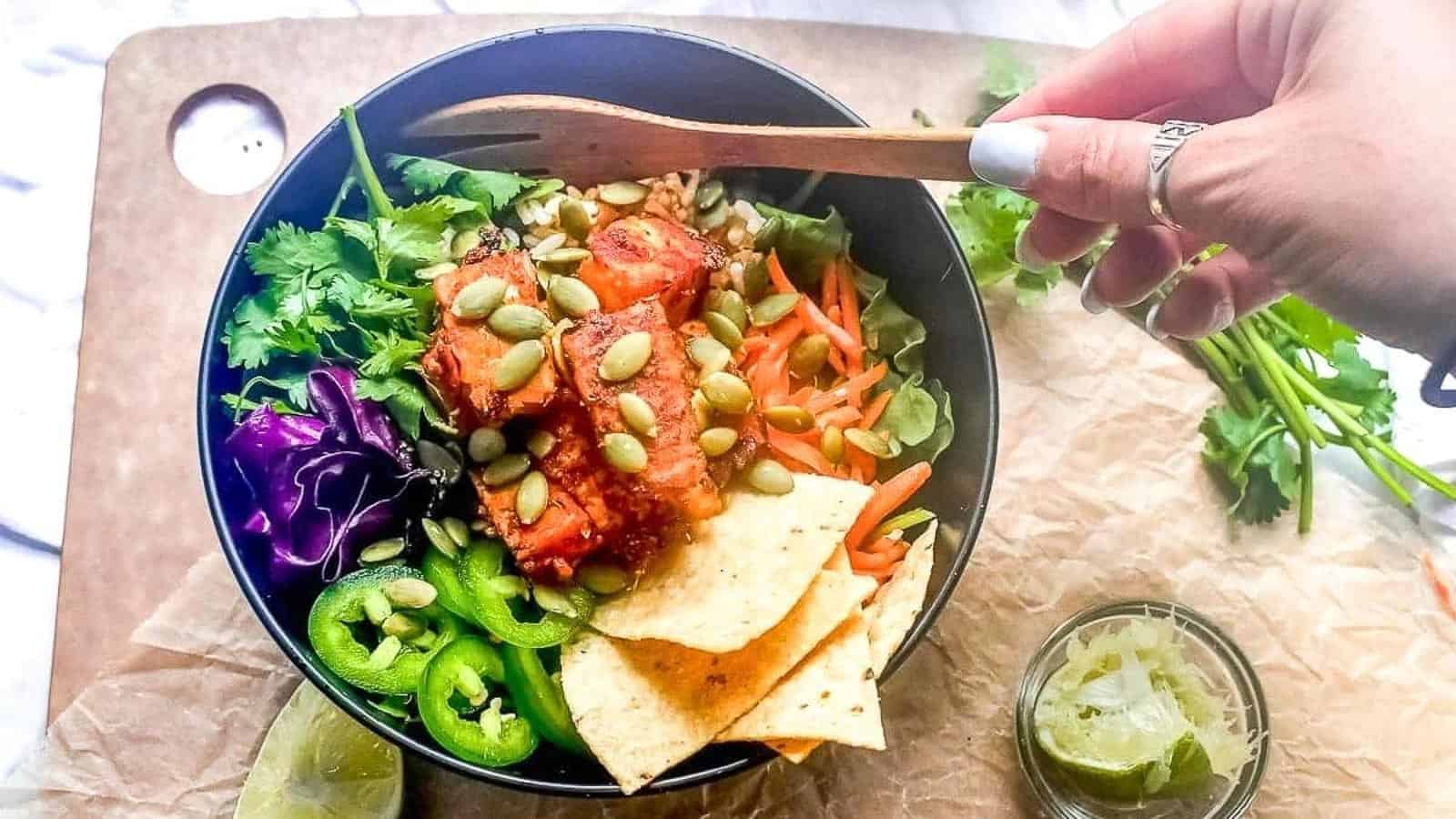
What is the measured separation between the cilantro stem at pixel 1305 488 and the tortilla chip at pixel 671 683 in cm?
97

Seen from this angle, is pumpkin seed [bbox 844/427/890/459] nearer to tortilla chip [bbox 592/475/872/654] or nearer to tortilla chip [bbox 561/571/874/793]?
tortilla chip [bbox 592/475/872/654]

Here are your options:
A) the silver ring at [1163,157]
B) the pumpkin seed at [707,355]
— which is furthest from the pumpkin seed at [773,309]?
the silver ring at [1163,157]

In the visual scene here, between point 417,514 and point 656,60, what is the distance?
87 cm

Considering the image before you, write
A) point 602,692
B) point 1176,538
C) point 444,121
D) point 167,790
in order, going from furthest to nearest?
point 1176,538 → point 167,790 → point 444,121 → point 602,692

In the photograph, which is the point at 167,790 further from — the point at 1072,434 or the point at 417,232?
the point at 1072,434

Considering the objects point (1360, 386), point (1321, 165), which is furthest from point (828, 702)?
point (1360, 386)

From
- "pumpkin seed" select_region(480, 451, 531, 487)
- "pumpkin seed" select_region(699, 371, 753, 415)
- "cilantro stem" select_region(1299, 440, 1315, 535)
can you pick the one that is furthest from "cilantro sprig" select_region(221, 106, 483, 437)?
"cilantro stem" select_region(1299, 440, 1315, 535)

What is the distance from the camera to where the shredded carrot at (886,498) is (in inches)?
84.7

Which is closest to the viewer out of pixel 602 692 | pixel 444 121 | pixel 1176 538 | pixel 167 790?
pixel 602 692

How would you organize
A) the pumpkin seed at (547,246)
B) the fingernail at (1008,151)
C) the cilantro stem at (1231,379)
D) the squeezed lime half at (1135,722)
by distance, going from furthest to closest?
the cilantro stem at (1231,379), the squeezed lime half at (1135,722), the pumpkin seed at (547,246), the fingernail at (1008,151)

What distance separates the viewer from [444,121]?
7.02ft

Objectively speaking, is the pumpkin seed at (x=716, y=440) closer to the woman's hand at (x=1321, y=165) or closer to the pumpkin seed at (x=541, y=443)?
the pumpkin seed at (x=541, y=443)

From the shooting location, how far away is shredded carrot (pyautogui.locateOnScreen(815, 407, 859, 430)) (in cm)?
216

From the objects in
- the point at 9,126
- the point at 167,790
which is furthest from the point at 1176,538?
the point at 9,126
